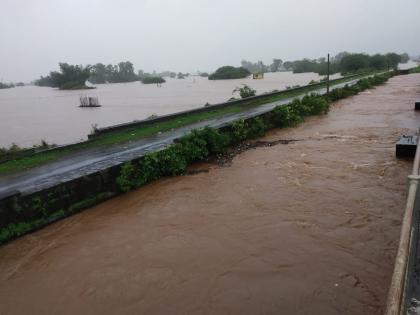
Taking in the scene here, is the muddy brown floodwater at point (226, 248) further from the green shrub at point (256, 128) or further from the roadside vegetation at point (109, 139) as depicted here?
the green shrub at point (256, 128)

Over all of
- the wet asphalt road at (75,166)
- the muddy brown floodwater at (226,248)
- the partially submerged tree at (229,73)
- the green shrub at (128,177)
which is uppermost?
the partially submerged tree at (229,73)

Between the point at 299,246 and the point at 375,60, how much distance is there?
7448cm

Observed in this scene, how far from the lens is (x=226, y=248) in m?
5.22

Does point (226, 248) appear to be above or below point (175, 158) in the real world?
below

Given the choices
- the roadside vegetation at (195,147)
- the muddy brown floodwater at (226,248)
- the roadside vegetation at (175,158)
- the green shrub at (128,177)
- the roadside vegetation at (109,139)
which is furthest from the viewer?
the roadside vegetation at (109,139)

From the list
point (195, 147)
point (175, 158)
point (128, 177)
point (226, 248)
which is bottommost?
point (226, 248)

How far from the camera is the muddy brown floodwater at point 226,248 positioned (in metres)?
4.16

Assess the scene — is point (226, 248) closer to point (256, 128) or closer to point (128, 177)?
point (128, 177)

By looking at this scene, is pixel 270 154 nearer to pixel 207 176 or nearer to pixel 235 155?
pixel 235 155

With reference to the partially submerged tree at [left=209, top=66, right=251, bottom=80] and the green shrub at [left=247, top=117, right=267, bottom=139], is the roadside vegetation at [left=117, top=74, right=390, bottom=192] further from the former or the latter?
the partially submerged tree at [left=209, top=66, right=251, bottom=80]

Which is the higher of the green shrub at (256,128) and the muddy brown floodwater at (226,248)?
the green shrub at (256,128)

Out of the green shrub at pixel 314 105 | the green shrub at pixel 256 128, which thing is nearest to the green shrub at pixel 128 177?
the green shrub at pixel 256 128

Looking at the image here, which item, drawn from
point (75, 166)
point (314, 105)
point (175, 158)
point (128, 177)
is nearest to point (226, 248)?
point (128, 177)

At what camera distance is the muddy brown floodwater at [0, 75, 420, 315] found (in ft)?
13.6
